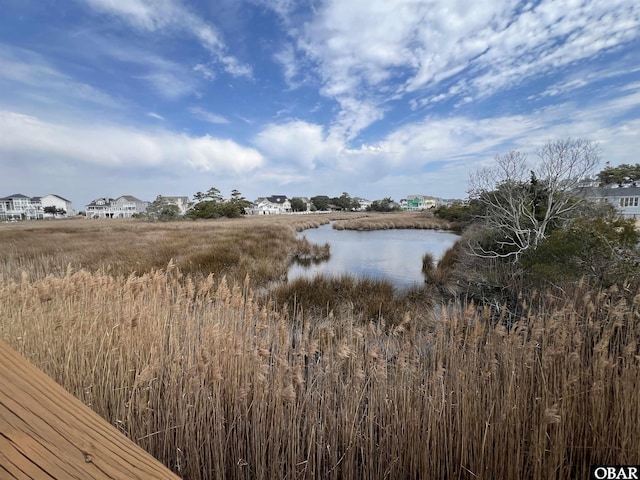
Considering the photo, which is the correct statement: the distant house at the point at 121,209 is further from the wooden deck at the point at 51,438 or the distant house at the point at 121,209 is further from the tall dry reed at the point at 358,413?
the wooden deck at the point at 51,438

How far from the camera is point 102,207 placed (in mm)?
88500

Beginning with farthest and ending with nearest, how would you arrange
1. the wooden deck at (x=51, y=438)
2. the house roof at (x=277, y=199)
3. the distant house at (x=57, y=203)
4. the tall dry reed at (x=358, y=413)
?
the house roof at (x=277, y=199) < the distant house at (x=57, y=203) < the tall dry reed at (x=358, y=413) < the wooden deck at (x=51, y=438)

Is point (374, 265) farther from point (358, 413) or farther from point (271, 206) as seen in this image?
point (271, 206)

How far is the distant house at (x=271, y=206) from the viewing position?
88562mm

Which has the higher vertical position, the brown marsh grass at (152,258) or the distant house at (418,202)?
the distant house at (418,202)

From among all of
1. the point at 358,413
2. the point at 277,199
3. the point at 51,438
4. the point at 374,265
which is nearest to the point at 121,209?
the point at 277,199

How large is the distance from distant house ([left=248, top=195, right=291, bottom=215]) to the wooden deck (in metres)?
87.7

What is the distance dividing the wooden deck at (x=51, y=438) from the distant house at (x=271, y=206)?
288 ft

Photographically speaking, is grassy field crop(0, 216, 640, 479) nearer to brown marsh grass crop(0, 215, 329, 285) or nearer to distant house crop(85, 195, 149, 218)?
brown marsh grass crop(0, 215, 329, 285)

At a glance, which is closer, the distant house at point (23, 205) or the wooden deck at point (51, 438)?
the wooden deck at point (51, 438)

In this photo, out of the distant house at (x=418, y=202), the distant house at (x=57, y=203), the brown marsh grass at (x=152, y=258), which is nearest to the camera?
the brown marsh grass at (x=152, y=258)

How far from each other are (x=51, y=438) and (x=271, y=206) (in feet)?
308

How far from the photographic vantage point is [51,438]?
1.64ft

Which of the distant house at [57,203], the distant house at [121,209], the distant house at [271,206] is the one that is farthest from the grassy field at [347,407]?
the distant house at [57,203]
